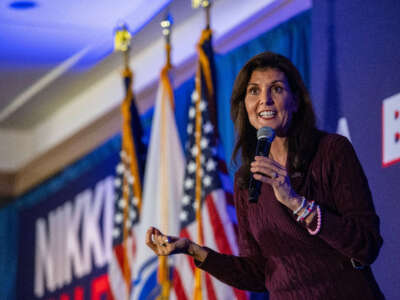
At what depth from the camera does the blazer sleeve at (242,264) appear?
209 centimetres

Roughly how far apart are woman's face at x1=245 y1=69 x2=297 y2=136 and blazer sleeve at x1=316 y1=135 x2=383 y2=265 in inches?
7.2

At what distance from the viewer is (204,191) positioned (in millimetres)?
3678

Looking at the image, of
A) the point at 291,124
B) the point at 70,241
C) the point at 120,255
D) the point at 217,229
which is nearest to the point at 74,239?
the point at 70,241

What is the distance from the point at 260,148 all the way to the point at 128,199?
2.82 meters

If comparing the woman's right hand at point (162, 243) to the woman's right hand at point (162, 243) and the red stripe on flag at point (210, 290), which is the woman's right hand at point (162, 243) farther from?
the red stripe on flag at point (210, 290)

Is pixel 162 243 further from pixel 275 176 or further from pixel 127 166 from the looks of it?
pixel 127 166

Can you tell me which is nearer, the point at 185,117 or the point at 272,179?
the point at 272,179

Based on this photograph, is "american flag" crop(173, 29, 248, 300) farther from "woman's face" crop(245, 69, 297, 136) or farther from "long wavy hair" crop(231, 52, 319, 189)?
"woman's face" crop(245, 69, 297, 136)

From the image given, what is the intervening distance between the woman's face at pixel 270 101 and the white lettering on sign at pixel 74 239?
3.60 metres

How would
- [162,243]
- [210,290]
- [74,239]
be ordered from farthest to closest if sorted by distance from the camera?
[74,239] → [210,290] → [162,243]

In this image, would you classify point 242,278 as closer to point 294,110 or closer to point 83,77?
point 294,110

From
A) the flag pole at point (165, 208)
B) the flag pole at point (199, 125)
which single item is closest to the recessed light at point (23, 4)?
the flag pole at point (165, 208)

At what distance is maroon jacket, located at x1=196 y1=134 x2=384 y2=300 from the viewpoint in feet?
5.69

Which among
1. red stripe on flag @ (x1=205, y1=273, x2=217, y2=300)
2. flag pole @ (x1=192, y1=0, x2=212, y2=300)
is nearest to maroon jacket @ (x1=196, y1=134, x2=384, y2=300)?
red stripe on flag @ (x1=205, y1=273, x2=217, y2=300)
